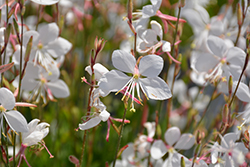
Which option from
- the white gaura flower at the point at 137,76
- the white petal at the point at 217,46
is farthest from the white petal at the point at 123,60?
the white petal at the point at 217,46

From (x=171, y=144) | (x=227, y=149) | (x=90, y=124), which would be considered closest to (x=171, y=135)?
(x=171, y=144)

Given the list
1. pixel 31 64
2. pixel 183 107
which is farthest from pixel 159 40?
pixel 183 107

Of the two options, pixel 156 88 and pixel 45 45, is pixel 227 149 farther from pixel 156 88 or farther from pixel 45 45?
pixel 45 45

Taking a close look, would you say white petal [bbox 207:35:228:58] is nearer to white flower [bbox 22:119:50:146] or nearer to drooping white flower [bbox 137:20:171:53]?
drooping white flower [bbox 137:20:171:53]

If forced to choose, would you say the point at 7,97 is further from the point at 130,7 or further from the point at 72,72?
the point at 72,72

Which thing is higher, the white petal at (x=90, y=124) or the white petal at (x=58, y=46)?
the white petal at (x=58, y=46)

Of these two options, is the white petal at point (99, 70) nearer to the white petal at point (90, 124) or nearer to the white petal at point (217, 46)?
the white petal at point (90, 124)

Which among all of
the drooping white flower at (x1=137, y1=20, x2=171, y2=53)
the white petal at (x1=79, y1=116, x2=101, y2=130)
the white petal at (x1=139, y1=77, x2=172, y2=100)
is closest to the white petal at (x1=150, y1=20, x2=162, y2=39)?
the drooping white flower at (x1=137, y1=20, x2=171, y2=53)

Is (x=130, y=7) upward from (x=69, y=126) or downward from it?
upward
